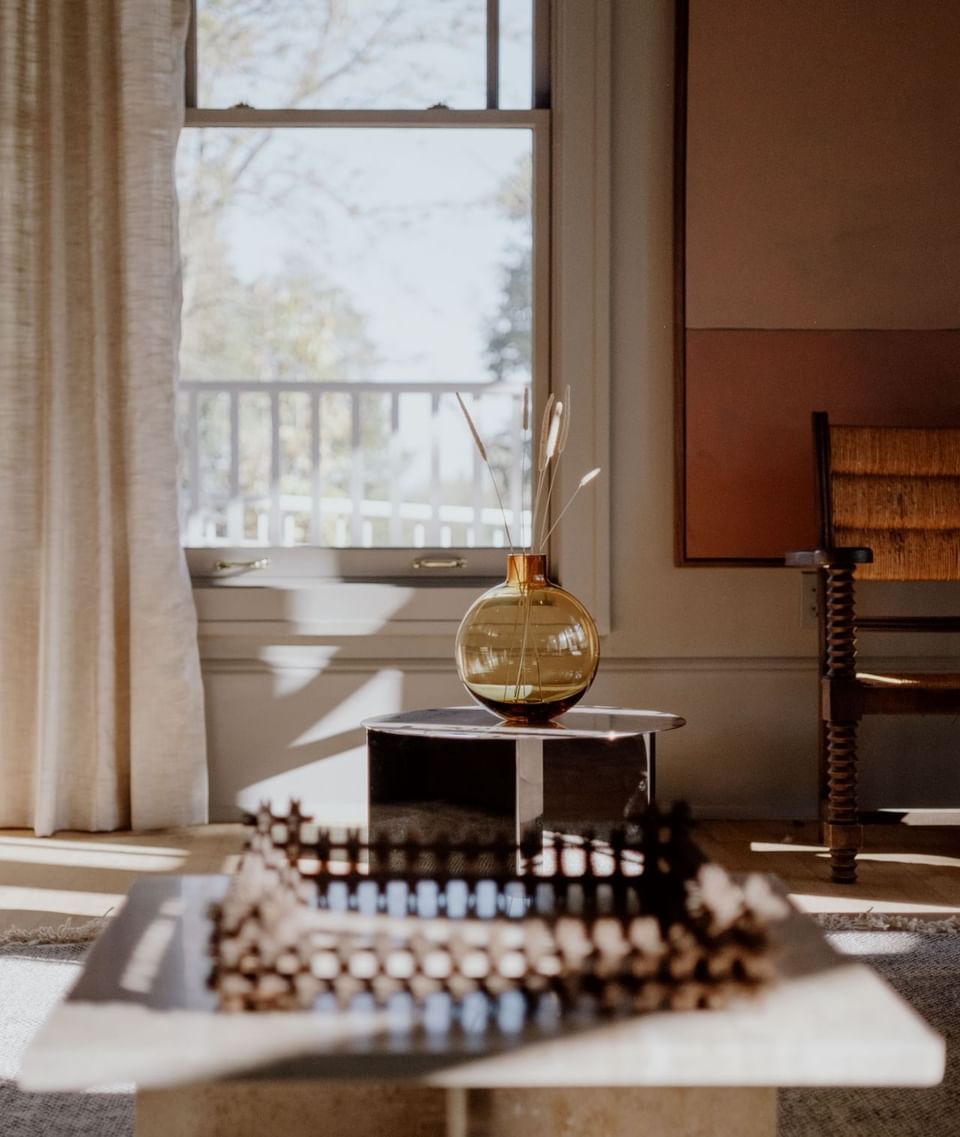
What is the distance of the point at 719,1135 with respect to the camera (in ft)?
3.23

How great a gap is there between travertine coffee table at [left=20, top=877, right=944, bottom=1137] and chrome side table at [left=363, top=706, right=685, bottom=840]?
98 centimetres

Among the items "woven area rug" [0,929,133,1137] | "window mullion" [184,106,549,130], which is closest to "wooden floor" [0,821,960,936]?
"woven area rug" [0,929,133,1137]

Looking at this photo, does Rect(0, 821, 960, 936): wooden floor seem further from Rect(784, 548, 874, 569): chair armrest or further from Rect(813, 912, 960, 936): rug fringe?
Rect(784, 548, 874, 569): chair armrest

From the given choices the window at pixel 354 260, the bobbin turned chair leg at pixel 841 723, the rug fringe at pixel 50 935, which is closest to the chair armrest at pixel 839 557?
the bobbin turned chair leg at pixel 841 723

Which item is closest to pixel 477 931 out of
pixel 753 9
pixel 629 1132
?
pixel 629 1132

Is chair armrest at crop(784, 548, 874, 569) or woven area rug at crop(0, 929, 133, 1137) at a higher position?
chair armrest at crop(784, 548, 874, 569)

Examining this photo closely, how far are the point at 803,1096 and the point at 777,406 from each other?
6.48 feet

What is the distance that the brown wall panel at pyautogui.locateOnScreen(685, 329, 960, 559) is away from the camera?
10.4 ft

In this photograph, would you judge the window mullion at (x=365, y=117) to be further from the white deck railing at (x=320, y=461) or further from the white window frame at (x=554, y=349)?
the white deck railing at (x=320, y=461)

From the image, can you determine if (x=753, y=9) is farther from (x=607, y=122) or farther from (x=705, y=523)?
(x=705, y=523)

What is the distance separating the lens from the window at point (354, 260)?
3342 millimetres

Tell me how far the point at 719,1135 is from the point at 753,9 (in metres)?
2.89

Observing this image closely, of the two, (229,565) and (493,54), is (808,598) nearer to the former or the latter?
(229,565)

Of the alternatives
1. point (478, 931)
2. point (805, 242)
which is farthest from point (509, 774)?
point (805, 242)
